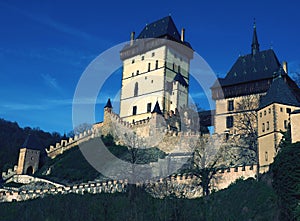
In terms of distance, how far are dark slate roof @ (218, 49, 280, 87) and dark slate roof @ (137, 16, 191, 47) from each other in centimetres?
1367

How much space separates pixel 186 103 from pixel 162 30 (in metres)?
11.9

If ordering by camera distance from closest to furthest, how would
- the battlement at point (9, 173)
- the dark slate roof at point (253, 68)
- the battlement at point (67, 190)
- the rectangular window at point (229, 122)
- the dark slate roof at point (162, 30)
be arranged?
the battlement at point (67, 190) < the dark slate roof at point (253, 68) < the rectangular window at point (229, 122) < the battlement at point (9, 173) < the dark slate roof at point (162, 30)

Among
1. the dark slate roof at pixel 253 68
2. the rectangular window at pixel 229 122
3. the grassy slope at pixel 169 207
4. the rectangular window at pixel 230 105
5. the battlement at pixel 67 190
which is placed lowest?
the grassy slope at pixel 169 207

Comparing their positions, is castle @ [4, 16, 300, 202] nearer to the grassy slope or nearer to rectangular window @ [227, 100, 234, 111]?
rectangular window @ [227, 100, 234, 111]

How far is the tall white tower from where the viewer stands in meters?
55.2

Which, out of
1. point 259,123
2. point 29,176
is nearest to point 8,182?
point 29,176

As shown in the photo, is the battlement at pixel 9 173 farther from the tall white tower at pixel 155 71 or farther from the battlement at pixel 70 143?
the tall white tower at pixel 155 71

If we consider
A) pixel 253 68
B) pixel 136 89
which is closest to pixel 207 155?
pixel 253 68

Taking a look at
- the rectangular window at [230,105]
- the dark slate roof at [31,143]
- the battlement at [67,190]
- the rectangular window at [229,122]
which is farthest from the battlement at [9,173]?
the rectangular window at [230,105]

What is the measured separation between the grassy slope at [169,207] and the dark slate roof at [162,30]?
3109 cm

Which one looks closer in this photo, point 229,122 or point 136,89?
point 229,122

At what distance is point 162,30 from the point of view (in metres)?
59.7

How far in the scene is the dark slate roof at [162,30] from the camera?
58938mm

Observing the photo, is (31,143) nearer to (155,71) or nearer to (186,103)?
(155,71)
